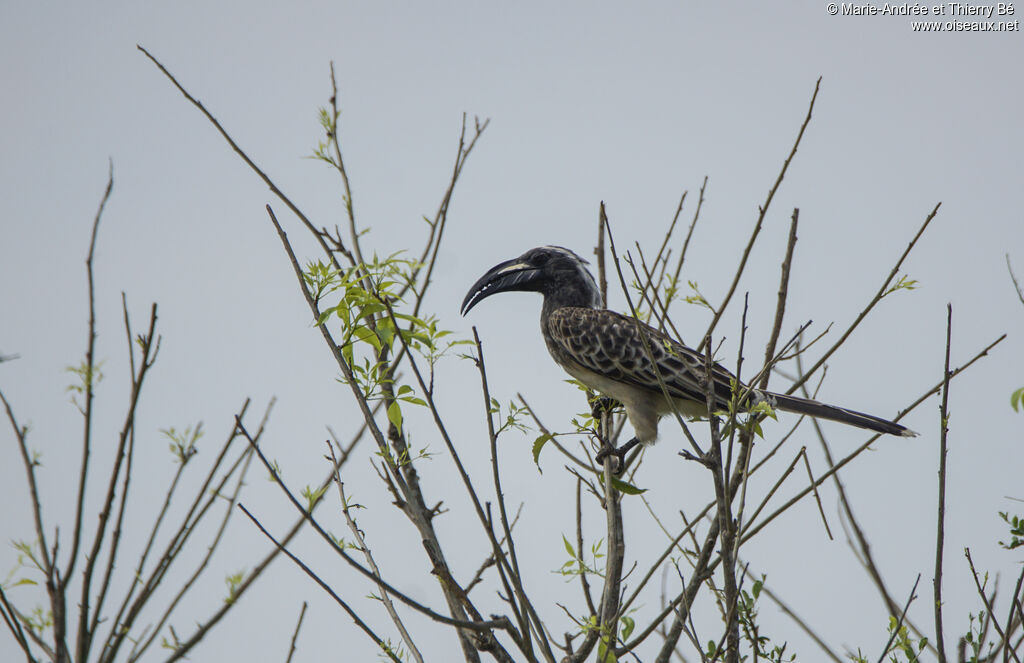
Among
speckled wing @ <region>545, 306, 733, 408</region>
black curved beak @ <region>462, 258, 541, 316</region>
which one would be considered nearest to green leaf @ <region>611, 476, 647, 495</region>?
speckled wing @ <region>545, 306, 733, 408</region>

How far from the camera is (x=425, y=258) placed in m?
3.84

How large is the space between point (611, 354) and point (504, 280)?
1133 millimetres

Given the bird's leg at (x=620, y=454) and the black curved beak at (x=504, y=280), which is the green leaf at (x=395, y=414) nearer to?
the bird's leg at (x=620, y=454)

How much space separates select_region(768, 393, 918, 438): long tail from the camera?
15.9ft

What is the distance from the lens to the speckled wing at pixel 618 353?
18.5 feet

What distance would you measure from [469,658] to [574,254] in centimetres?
423

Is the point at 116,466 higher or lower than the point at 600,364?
lower

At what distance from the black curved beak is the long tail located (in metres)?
2.29

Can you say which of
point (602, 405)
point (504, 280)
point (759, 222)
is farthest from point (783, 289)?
point (504, 280)

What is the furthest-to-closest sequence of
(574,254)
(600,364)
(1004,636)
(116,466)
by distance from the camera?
(574,254), (600,364), (116,466), (1004,636)

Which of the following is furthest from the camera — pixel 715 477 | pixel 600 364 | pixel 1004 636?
pixel 600 364

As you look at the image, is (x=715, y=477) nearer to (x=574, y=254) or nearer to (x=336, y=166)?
(x=336, y=166)

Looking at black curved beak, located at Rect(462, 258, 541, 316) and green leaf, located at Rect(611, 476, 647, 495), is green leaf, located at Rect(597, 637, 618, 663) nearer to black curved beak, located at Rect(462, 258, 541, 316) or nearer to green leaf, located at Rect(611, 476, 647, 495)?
green leaf, located at Rect(611, 476, 647, 495)

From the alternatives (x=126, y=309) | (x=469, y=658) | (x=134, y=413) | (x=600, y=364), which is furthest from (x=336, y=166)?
(x=600, y=364)
